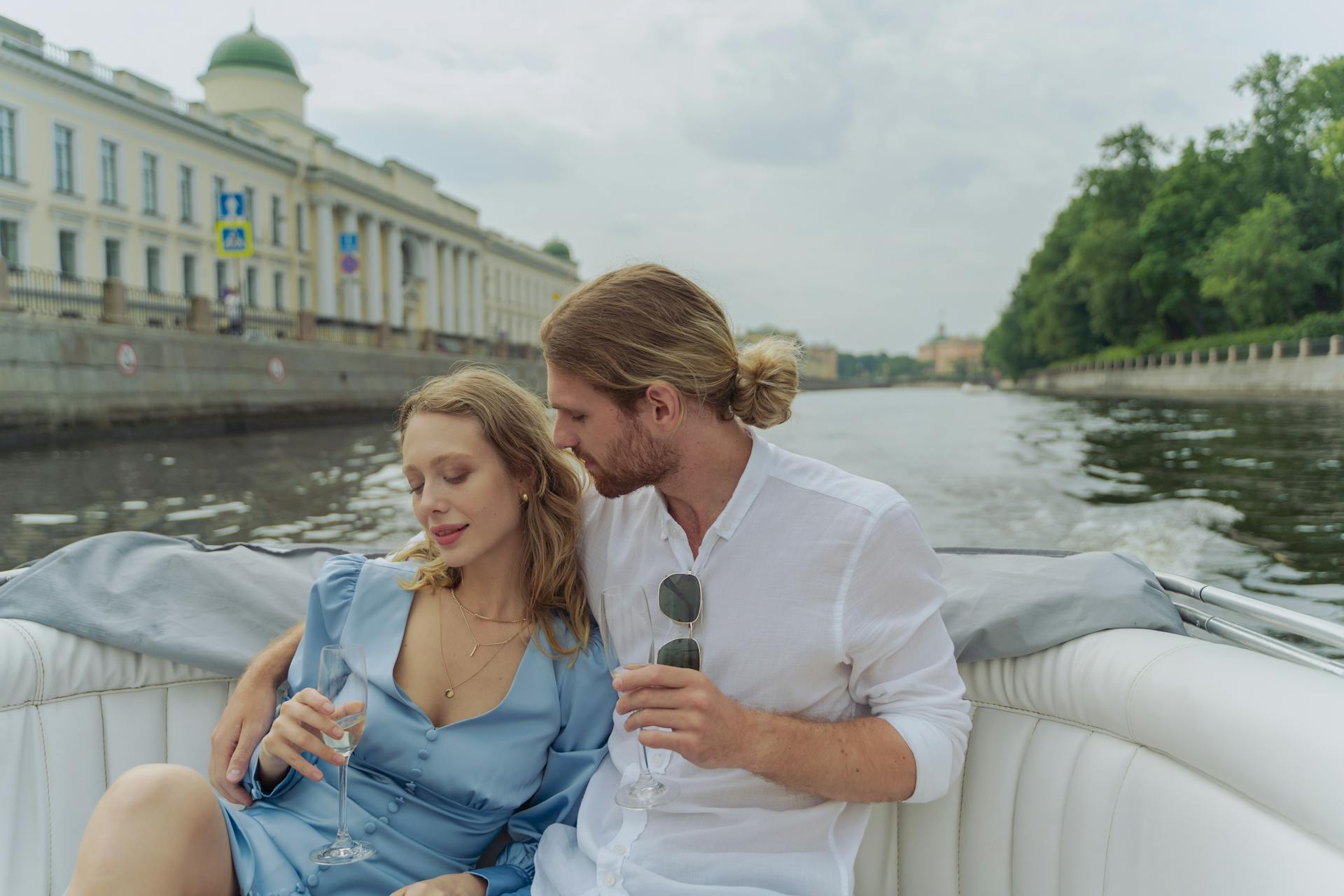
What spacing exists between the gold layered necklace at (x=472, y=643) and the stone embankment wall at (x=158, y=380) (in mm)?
11287

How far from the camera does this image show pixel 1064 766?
6.82 feet

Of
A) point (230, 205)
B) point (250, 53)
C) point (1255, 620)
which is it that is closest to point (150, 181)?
point (250, 53)

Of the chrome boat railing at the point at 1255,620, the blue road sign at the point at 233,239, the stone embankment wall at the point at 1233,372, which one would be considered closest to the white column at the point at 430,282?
the blue road sign at the point at 233,239

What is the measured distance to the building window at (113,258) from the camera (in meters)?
35.6

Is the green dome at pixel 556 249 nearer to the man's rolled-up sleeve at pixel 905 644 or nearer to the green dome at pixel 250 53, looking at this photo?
the green dome at pixel 250 53

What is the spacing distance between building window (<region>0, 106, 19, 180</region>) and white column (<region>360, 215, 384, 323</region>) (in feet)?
70.6

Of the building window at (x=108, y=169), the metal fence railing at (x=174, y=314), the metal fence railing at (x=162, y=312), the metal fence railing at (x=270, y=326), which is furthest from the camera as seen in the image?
the building window at (x=108, y=169)

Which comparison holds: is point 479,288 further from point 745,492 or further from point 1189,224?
point 745,492

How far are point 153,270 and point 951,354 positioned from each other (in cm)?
16814

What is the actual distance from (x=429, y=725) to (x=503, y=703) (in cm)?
17

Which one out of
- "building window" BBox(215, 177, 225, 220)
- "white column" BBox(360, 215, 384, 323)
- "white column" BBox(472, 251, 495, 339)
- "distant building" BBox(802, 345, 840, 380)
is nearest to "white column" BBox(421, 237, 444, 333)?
"white column" BBox(360, 215, 384, 323)

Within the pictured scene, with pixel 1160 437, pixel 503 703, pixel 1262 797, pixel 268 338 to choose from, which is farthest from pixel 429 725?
pixel 268 338

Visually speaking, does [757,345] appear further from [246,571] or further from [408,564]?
[246,571]

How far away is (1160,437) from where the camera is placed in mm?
19141
